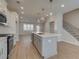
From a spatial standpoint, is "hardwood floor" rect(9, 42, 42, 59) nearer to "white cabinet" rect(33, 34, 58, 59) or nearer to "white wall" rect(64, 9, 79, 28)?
"white cabinet" rect(33, 34, 58, 59)

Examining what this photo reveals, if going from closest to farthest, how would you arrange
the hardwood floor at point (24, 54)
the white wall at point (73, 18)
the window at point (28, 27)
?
1. the hardwood floor at point (24, 54)
2. the white wall at point (73, 18)
3. the window at point (28, 27)

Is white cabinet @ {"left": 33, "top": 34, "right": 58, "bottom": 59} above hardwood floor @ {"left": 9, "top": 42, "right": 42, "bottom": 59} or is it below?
above

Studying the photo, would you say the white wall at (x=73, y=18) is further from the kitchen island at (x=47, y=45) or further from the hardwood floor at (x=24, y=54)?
the hardwood floor at (x=24, y=54)

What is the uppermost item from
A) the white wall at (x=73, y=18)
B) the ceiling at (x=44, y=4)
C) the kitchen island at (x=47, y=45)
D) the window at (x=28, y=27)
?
the ceiling at (x=44, y=4)

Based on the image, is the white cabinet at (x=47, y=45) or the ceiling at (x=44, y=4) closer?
Result: the white cabinet at (x=47, y=45)

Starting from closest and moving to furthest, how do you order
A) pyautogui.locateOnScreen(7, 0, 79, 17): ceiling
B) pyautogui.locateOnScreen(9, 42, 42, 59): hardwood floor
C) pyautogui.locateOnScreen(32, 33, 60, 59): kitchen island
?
pyautogui.locateOnScreen(32, 33, 60, 59): kitchen island → pyautogui.locateOnScreen(9, 42, 42, 59): hardwood floor → pyautogui.locateOnScreen(7, 0, 79, 17): ceiling

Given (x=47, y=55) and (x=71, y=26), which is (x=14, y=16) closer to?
(x=47, y=55)

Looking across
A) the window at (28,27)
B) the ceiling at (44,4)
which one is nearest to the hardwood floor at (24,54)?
the ceiling at (44,4)

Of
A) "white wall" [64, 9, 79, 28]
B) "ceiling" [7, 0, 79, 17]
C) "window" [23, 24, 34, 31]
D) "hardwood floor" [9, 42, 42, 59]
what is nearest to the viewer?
"hardwood floor" [9, 42, 42, 59]

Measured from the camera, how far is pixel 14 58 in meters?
3.50

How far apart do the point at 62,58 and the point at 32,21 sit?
43.5 feet

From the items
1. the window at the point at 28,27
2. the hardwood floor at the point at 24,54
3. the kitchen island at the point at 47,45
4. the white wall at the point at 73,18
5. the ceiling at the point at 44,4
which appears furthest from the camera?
the window at the point at 28,27

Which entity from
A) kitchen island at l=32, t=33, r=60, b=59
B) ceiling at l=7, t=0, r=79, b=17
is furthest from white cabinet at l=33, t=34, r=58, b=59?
ceiling at l=7, t=0, r=79, b=17

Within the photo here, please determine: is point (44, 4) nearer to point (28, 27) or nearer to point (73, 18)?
point (73, 18)
